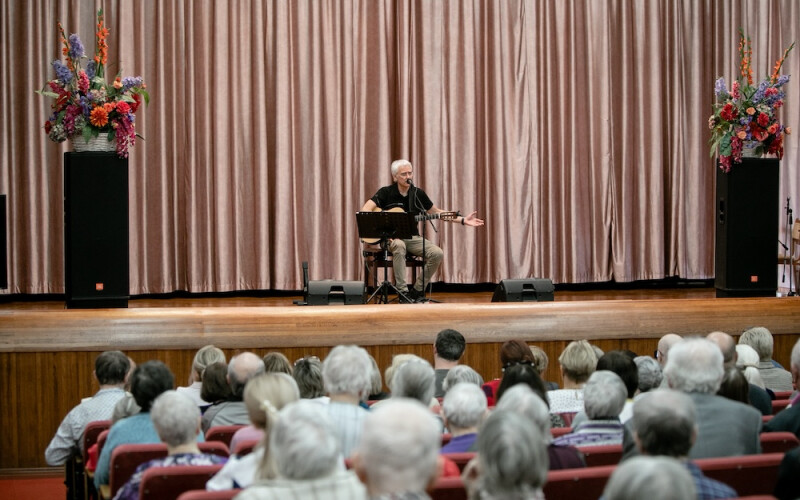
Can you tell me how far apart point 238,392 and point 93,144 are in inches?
130

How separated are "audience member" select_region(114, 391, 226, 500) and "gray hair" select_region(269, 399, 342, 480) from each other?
852 millimetres

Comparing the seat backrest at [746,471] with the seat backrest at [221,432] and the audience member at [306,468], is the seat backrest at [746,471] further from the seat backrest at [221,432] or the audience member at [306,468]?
the seat backrest at [221,432]

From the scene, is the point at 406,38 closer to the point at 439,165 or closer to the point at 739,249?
the point at 439,165

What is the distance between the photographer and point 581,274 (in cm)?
1042

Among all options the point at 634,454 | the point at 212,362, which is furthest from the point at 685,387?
the point at 212,362

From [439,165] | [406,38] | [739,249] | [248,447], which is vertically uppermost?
[406,38]

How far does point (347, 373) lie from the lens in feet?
11.9

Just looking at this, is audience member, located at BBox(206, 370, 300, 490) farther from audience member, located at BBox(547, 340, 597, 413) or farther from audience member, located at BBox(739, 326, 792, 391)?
audience member, located at BBox(739, 326, 792, 391)

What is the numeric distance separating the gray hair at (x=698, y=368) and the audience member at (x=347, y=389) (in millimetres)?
1131

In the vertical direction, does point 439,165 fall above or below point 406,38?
below

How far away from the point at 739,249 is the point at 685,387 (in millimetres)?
4781

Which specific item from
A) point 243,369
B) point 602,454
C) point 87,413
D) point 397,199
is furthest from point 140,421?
point 397,199

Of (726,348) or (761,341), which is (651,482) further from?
(761,341)

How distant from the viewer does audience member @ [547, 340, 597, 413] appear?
14.4 feet
